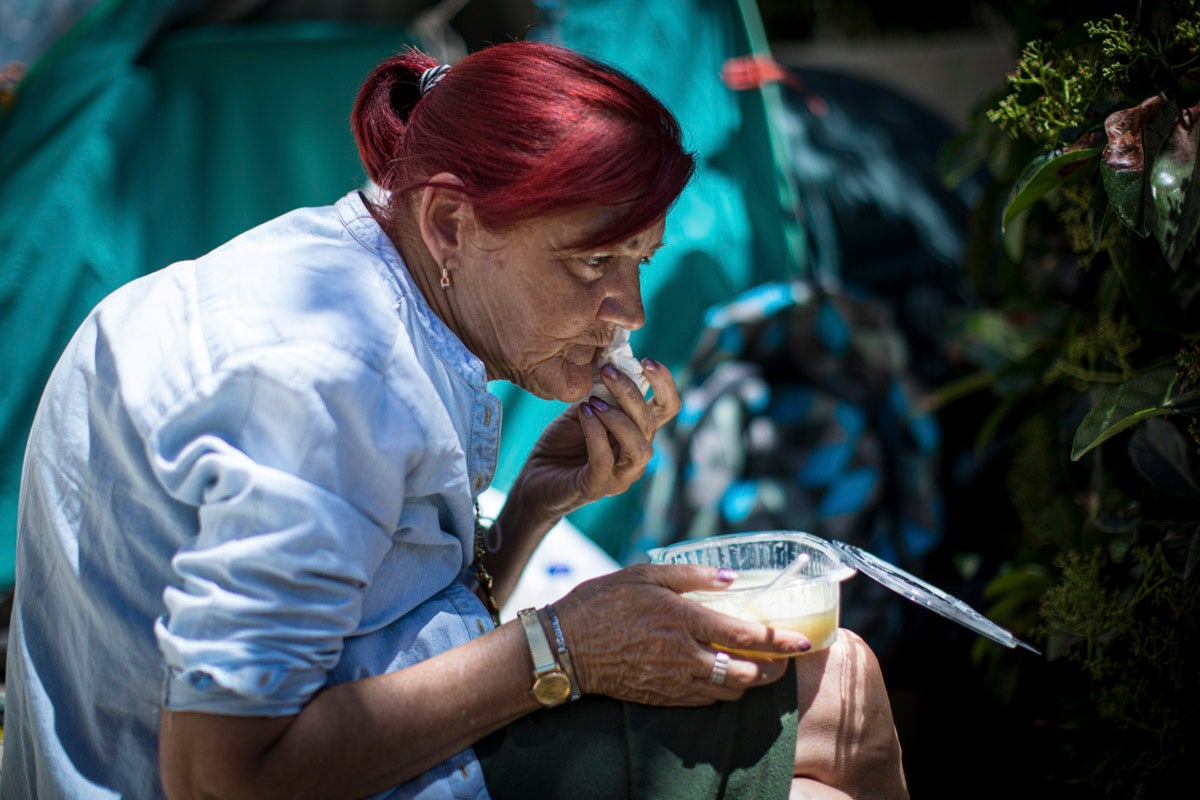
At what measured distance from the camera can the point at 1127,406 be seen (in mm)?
1566

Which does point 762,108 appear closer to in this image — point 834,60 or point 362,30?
point 362,30

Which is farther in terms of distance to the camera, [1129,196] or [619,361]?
[619,361]

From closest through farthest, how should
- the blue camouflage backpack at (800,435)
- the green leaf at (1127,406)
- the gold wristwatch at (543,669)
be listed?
the gold wristwatch at (543,669) < the green leaf at (1127,406) < the blue camouflage backpack at (800,435)

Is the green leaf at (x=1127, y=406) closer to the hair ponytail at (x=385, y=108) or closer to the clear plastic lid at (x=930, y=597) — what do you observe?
the clear plastic lid at (x=930, y=597)

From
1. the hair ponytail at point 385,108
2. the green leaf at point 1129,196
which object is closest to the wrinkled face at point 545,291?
the hair ponytail at point 385,108

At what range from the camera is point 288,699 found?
1.17 metres

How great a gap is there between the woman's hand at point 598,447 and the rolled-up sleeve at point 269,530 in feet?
1.60

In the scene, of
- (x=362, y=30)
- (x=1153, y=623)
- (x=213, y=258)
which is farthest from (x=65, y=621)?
(x=362, y=30)

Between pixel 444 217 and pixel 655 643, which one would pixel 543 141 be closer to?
pixel 444 217

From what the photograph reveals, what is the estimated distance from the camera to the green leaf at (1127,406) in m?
1.53

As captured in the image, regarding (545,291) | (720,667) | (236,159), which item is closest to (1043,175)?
(545,291)

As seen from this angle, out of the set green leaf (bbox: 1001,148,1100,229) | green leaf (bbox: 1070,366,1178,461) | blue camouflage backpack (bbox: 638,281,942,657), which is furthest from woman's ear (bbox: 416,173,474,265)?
blue camouflage backpack (bbox: 638,281,942,657)

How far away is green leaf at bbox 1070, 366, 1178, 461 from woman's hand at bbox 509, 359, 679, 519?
0.60 metres

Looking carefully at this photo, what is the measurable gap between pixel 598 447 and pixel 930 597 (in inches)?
20.9
